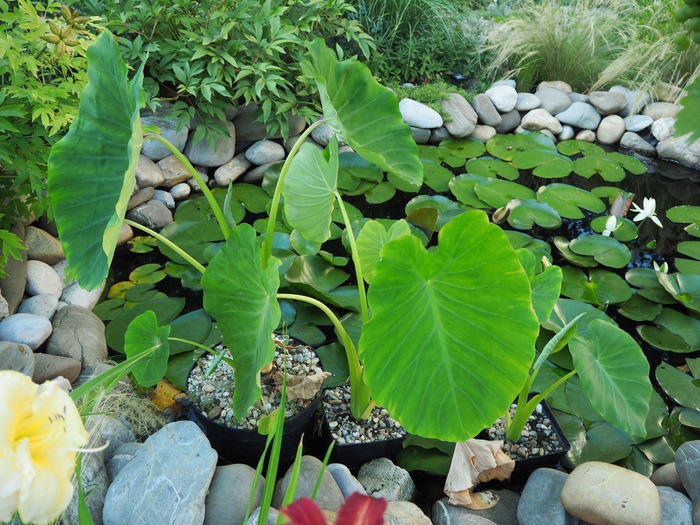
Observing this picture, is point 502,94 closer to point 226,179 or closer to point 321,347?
point 226,179

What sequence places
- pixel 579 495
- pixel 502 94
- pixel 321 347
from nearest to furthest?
pixel 579 495 < pixel 321 347 < pixel 502 94

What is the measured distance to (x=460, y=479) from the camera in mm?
1758

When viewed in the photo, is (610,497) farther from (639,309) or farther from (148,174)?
(148,174)

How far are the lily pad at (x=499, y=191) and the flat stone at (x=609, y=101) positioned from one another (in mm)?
1322

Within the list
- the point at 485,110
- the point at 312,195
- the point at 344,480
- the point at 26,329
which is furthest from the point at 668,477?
the point at 485,110

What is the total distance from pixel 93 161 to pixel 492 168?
9.02 feet

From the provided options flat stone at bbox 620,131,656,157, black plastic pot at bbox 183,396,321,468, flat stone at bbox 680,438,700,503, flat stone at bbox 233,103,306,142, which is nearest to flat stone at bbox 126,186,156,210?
flat stone at bbox 233,103,306,142

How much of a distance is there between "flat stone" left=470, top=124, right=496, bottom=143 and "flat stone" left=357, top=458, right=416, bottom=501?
9.41 ft

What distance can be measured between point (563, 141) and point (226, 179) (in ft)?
7.89

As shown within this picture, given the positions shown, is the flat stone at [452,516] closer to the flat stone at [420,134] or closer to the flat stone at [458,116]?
the flat stone at [420,134]

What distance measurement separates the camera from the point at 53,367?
6.56 ft

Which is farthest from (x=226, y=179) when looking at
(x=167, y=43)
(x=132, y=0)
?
(x=132, y=0)

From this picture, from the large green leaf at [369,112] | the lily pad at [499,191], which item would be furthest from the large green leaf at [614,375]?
the lily pad at [499,191]

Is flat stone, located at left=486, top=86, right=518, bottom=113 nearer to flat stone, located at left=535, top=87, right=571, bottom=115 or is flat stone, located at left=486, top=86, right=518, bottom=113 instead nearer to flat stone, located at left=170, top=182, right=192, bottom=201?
flat stone, located at left=535, top=87, right=571, bottom=115
